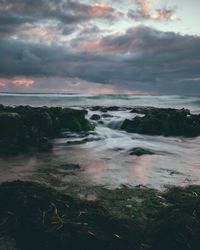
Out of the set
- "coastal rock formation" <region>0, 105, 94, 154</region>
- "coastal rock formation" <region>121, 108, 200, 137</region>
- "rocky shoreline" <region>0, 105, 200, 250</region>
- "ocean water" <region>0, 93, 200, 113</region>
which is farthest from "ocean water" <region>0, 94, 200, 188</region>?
"ocean water" <region>0, 93, 200, 113</region>

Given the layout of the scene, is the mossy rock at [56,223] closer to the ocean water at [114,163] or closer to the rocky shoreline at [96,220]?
the rocky shoreline at [96,220]

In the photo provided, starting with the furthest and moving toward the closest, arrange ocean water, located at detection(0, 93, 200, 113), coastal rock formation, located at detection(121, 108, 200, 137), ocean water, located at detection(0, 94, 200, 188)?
ocean water, located at detection(0, 93, 200, 113) < coastal rock formation, located at detection(121, 108, 200, 137) < ocean water, located at detection(0, 94, 200, 188)

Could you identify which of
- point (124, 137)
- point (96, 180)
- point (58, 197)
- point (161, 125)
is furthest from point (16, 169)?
point (161, 125)

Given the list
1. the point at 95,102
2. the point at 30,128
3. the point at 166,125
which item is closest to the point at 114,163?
the point at 30,128

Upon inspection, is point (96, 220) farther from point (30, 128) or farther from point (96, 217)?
point (30, 128)

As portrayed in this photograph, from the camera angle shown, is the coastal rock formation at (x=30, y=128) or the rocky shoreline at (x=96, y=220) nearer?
the rocky shoreline at (x=96, y=220)

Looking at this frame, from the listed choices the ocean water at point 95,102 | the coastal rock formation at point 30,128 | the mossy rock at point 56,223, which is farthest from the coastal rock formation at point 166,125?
the ocean water at point 95,102

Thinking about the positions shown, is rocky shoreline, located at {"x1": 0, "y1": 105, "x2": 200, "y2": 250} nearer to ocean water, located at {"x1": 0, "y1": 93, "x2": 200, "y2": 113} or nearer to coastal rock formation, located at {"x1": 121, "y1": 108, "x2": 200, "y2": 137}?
coastal rock formation, located at {"x1": 121, "y1": 108, "x2": 200, "y2": 137}

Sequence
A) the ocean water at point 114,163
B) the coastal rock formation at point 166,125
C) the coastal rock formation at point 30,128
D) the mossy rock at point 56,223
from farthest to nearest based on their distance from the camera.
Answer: the coastal rock formation at point 166,125 < the coastal rock formation at point 30,128 < the ocean water at point 114,163 < the mossy rock at point 56,223

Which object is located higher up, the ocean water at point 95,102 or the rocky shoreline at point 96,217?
the ocean water at point 95,102

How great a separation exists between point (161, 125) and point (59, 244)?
50.7ft

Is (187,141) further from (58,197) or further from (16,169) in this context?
(58,197)

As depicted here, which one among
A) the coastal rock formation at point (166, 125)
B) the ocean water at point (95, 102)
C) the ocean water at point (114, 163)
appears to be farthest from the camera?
the ocean water at point (95, 102)

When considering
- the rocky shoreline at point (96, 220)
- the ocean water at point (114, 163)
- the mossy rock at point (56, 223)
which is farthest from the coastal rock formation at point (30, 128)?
the mossy rock at point (56, 223)
